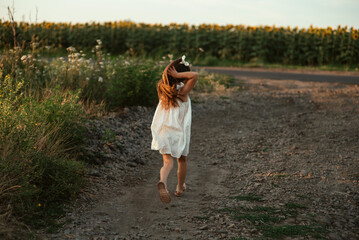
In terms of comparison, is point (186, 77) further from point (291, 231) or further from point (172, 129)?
point (291, 231)

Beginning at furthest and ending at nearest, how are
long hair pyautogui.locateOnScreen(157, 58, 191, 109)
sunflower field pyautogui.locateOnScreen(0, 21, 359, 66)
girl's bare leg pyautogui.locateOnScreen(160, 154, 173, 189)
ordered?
sunflower field pyautogui.locateOnScreen(0, 21, 359, 66)
long hair pyautogui.locateOnScreen(157, 58, 191, 109)
girl's bare leg pyautogui.locateOnScreen(160, 154, 173, 189)

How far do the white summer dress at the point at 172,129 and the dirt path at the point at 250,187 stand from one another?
2.29 ft

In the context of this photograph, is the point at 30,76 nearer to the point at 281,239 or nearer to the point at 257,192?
the point at 257,192

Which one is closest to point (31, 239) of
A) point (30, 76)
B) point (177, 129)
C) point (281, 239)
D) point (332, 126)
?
point (177, 129)

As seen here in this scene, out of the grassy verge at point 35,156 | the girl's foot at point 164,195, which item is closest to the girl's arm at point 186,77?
the girl's foot at point 164,195

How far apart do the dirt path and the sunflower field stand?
9.17 meters

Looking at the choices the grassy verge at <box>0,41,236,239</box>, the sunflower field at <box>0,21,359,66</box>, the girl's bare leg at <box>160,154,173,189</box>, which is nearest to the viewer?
the grassy verge at <box>0,41,236,239</box>

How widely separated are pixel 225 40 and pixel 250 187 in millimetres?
15097

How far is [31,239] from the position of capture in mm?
3588

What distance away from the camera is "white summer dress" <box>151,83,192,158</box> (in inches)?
189

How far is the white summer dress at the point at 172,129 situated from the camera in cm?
480

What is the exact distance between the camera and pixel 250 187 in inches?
207

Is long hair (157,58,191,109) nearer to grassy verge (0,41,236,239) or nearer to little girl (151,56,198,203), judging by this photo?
little girl (151,56,198,203)

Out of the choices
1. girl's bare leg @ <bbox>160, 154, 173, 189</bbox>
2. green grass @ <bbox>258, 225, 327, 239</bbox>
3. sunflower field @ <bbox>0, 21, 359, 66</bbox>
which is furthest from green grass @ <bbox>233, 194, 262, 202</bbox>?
sunflower field @ <bbox>0, 21, 359, 66</bbox>
